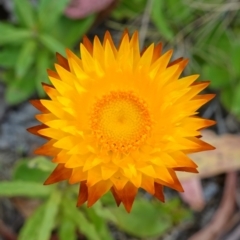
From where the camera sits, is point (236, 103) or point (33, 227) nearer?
point (33, 227)

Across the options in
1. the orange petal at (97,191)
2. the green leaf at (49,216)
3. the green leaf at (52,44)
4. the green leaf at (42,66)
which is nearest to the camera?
the orange petal at (97,191)

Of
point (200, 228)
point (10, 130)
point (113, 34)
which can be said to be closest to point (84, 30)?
point (113, 34)

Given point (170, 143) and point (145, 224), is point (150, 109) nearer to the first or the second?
point (170, 143)

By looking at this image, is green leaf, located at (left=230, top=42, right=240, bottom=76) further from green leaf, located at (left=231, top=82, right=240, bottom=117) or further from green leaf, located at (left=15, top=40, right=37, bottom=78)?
green leaf, located at (left=15, top=40, right=37, bottom=78)

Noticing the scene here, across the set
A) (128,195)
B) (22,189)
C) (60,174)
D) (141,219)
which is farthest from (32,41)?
(128,195)

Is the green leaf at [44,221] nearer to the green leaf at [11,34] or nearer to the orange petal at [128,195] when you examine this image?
the orange petal at [128,195]

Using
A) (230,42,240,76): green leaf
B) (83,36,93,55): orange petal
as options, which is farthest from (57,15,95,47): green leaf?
(83,36,93,55): orange petal

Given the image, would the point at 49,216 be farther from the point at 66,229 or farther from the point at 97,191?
the point at 97,191

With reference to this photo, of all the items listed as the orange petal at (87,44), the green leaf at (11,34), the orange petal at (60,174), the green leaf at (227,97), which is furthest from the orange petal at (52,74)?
the green leaf at (227,97)
